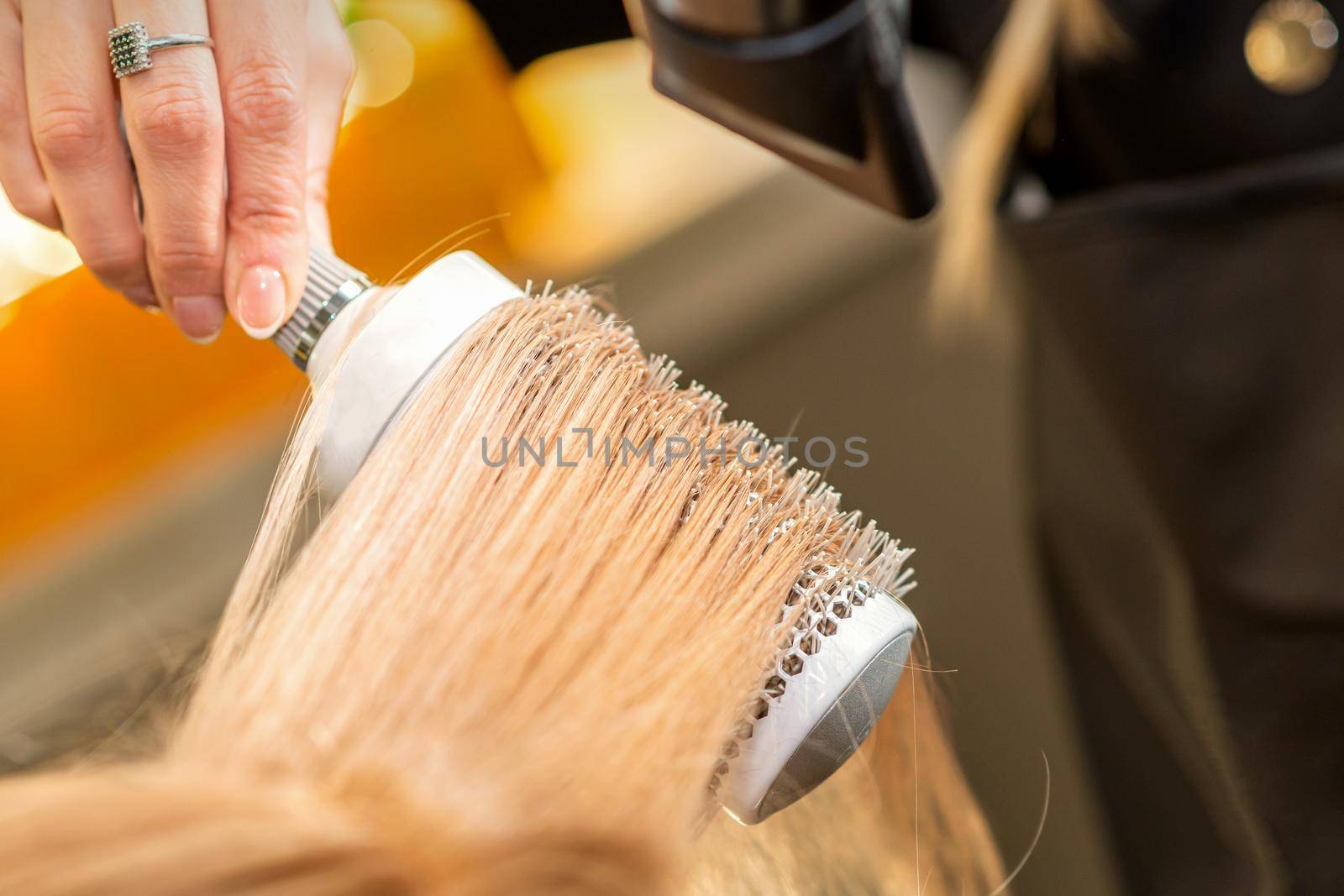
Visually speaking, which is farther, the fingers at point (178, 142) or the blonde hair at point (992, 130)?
the blonde hair at point (992, 130)

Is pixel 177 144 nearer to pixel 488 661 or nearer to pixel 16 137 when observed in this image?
pixel 16 137

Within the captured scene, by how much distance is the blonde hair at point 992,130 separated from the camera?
45cm

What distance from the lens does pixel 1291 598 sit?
16.5 inches

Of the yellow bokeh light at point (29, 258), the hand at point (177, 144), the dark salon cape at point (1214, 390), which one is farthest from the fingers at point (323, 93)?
the dark salon cape at point (1214, 390)

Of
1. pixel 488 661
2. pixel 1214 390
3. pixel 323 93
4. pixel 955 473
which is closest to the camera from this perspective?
pixel 488 661

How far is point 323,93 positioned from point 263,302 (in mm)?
97

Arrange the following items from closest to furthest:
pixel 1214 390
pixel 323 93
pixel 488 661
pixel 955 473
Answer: pixel 488 661, pixel 323 93, pixel 1214 390, pixel 955 473

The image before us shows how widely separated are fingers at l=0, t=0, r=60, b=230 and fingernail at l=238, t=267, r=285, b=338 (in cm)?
7

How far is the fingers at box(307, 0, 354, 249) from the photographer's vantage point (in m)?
0.32

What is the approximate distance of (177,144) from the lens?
0.87 feet

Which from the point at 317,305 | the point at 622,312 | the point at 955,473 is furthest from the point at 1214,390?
the point at 317,305

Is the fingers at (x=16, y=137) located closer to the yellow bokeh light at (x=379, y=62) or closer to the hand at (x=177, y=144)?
the hand at (x=177, y=144)

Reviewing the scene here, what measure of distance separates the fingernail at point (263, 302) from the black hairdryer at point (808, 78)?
0.11 m

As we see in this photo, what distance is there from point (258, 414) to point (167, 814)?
0.30 metres
